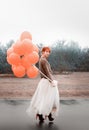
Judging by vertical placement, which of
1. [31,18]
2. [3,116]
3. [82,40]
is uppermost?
[31,18]

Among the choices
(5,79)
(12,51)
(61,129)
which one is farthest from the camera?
(5,79)

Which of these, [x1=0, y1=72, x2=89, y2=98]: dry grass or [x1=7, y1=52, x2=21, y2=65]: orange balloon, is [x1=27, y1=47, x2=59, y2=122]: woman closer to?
[x1=7, y1=52, x2=21, y2=65]: orange balloon

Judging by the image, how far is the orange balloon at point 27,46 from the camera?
5312 millimetres

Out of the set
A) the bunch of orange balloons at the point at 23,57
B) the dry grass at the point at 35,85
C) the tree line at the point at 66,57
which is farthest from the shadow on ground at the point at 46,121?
the tree line at the point at 66,57

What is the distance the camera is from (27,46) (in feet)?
17.4

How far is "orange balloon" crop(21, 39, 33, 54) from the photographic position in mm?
5312

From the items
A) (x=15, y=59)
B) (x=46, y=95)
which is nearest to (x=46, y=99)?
(x=46, y=95)

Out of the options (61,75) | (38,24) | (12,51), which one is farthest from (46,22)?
(12,51)

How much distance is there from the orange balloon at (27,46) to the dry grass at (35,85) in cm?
285

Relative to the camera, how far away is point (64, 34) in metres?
8.46

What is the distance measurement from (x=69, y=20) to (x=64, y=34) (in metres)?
0.37

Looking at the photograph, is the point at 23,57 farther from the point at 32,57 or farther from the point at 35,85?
the point at 35,85

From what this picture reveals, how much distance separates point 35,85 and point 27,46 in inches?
119

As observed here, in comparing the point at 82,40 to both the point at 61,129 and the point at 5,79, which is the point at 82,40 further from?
the point at 61,129
